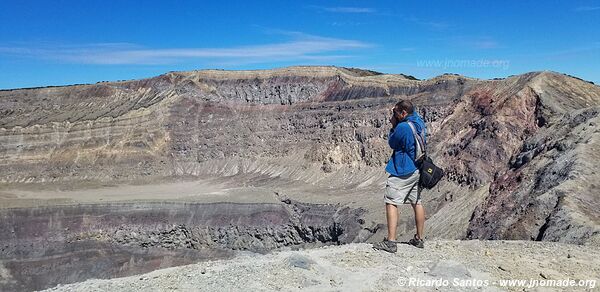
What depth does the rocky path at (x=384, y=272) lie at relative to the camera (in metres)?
6.97

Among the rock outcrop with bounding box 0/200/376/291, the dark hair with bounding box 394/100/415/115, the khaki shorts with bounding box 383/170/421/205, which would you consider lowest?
the rock outcrop with bounding box 0/200/376/291

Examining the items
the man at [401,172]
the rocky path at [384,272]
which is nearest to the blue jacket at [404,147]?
the man at [401,172]

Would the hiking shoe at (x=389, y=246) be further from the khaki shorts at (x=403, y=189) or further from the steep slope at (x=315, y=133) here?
the steep slope at (x=315, y=133)

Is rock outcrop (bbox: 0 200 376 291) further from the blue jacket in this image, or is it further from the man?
the blue jacket

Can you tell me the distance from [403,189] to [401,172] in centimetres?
26

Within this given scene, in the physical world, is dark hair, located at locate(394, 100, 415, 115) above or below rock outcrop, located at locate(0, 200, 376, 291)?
above

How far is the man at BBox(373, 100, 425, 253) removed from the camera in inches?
324

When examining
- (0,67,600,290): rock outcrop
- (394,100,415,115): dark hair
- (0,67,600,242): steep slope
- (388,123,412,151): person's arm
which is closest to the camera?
(388,123,412,151): person's arm

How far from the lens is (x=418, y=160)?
8305mm

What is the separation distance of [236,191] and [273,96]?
17.0m

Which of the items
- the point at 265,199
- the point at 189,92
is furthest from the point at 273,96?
the point at 265,199

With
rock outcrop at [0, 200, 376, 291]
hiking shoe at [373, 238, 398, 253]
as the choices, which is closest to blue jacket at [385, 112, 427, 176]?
hiking shoe at [373, 238, 398, 253]

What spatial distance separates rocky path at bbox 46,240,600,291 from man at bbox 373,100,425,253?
445 mm

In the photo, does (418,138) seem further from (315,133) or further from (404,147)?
(315,133)
